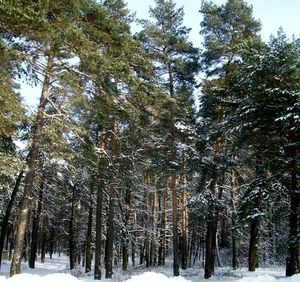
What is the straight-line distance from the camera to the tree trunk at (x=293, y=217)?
1362 centimetres

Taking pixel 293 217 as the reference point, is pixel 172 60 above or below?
above

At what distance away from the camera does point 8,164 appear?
12.6m

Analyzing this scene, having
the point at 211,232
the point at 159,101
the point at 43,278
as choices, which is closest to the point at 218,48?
the point at 159,101

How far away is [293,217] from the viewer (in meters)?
14.2

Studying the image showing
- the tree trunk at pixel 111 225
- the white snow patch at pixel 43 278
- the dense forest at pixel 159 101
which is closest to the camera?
the white snow patch at pixel 43 278

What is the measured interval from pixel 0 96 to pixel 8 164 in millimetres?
2359

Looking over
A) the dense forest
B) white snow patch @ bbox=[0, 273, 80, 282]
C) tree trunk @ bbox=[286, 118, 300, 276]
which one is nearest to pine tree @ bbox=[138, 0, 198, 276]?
the dense forest

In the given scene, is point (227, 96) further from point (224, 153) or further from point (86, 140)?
point (86, 140)

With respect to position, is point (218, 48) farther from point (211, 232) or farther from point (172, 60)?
point (211, 232)

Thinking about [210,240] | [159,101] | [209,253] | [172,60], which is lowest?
[209,253]

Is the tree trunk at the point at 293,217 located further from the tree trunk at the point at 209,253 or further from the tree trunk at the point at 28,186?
the tree trunk at the point at 28,186

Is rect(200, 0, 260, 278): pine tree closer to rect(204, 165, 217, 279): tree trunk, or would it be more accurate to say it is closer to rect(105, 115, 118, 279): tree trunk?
rect(204, 165, 217, 279): tree trunk

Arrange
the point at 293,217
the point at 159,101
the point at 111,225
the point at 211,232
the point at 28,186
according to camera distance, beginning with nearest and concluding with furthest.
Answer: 1. the point at 293,217
2. the point at 28,186
3. the point at 159,101
4. the point at 211,232
5. the point at 111,225

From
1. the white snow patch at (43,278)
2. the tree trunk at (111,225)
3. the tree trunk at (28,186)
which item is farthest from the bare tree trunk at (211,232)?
the white snow patch at (43,278)
